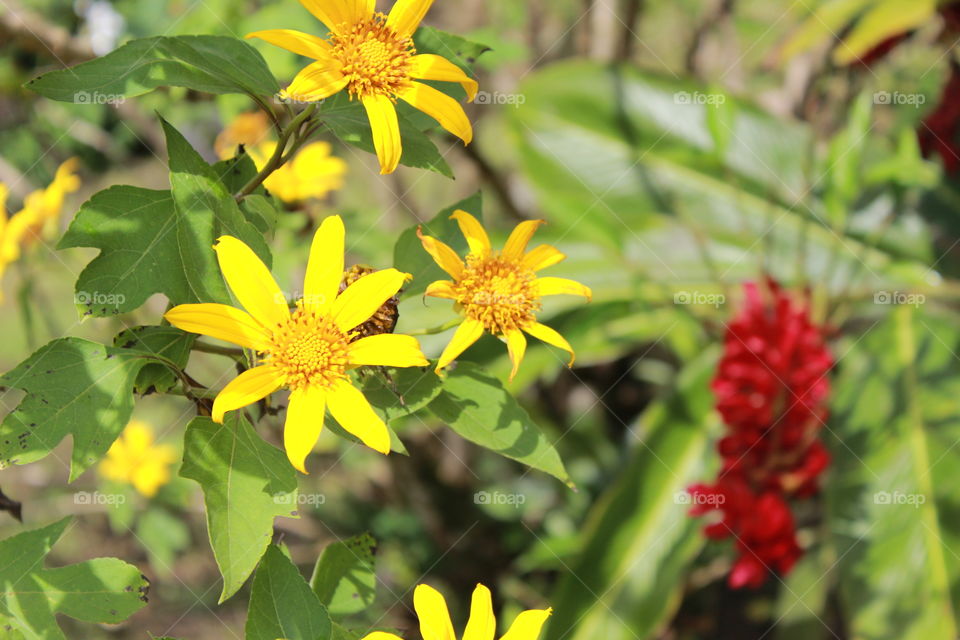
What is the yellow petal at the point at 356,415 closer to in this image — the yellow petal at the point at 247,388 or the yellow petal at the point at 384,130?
the yellow petal at the point at 247,388

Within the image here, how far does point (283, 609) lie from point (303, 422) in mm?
149

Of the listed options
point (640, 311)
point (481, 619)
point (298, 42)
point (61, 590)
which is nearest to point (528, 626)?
point (481, 619)

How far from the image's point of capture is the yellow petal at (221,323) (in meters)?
0.61

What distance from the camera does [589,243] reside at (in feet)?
6.15

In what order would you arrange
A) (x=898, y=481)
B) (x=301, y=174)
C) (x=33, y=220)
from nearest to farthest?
(x=33, y=220) → (x=301, y=174) → (x=898, y=481)

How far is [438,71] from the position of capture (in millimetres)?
697

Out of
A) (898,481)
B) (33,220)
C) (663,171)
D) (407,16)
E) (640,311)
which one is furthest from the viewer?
(663,171)

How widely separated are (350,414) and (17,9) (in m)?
1.21

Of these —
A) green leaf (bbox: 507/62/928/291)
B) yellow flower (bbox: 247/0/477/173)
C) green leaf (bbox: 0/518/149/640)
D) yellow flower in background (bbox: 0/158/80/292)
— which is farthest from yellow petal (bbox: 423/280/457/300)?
green leaf (bbox: 507/62/928/291)

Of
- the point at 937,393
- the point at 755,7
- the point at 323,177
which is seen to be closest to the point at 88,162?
the point at 323,177

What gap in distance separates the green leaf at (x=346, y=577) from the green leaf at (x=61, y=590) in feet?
0.56

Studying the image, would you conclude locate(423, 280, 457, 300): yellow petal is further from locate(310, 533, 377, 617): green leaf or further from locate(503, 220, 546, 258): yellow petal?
locate(310, 533, 377, 617): green leaf

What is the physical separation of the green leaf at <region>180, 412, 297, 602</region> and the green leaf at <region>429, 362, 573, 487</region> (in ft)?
0.46

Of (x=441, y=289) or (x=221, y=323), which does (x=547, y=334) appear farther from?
(x=221, y=323)
